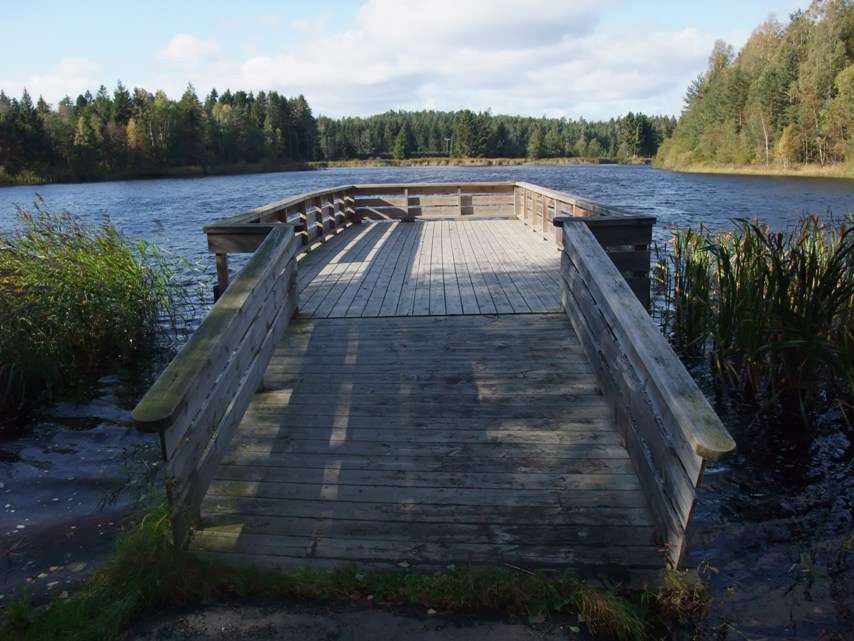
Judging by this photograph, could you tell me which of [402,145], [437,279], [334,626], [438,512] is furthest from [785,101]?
[402,145]

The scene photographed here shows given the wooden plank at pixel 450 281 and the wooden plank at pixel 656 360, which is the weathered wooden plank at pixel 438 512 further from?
the wooden plank at pixel 450 281

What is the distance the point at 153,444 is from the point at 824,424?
5.39 meters

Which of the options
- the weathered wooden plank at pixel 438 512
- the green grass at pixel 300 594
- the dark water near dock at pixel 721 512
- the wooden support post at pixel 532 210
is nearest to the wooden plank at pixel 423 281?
the wooden support post at pixel 532 210

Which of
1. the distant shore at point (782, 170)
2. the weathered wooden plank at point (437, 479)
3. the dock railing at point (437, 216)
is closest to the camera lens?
the weathered wooden plank at point (437, 479)

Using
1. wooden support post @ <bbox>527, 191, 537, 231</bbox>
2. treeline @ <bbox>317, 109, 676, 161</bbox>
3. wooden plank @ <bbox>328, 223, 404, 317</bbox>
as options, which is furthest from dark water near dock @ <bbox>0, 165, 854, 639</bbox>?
treeline @ <bbox>317, 109, 676, 161</bbox>

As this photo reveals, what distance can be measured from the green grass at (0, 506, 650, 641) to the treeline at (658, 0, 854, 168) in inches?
1841

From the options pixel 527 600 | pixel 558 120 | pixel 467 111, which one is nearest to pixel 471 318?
pixel 527 600

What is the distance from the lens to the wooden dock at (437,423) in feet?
9.05

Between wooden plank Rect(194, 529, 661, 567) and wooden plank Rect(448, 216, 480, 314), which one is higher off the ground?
wooden plank Rect(448, 216, 480, 314)

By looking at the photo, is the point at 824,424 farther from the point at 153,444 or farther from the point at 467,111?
the point at 467,111

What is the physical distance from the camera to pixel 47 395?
6.27m

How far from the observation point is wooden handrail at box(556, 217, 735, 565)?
2.46 m

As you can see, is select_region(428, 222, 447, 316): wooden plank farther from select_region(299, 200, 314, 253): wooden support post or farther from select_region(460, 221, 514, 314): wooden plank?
select_region(299, 200, 314, 253): wooden support post

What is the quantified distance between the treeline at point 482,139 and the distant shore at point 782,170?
52.2 meters
